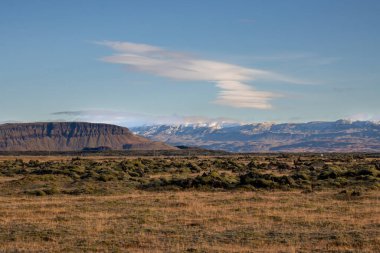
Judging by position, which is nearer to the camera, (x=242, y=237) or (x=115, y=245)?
(x=115, y=245)

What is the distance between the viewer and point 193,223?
72.6ft

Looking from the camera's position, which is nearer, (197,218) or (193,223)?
(193,223)

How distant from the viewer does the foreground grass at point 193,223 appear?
57.5 ft

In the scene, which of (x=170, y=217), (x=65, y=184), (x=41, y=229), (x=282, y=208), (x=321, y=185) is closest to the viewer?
(x=41, y=229)

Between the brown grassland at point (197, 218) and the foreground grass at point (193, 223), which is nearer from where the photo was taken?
the foreground grass at point (193, 223)

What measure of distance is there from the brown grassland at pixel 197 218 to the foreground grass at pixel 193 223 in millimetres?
32

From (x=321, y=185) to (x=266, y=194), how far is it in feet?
23.6

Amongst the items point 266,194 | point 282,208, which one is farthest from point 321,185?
point 282,208

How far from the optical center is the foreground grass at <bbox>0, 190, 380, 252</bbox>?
57.5 ft

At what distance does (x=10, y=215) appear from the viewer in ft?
82.1

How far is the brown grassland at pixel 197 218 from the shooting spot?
17.7 metres

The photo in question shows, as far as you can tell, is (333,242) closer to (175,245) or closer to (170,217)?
(175,245)

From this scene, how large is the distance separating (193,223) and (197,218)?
168 cm

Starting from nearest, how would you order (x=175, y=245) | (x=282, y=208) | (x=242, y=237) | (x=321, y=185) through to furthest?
1. (x=175, y=245)
2. (x=242, y=237)
3. (x=282, y=208)
4. (x=321, y=185)
